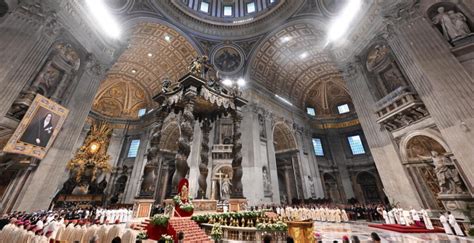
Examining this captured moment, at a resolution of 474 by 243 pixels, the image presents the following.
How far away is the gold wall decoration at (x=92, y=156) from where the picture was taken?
648 inches

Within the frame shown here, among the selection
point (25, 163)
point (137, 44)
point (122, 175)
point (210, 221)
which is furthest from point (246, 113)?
point (122, 175)

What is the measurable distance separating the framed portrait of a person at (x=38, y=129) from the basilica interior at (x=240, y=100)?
5cm

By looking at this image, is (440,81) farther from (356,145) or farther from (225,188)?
(356,145)

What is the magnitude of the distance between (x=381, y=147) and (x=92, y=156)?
2295 centimetres

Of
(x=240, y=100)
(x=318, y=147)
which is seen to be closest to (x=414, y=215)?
(x=240, y=100)

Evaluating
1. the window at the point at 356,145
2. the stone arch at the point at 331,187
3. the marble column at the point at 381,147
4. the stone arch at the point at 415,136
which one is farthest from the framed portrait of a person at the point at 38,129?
the window at the point at 356,145

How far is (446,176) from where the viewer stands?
692 centimetres

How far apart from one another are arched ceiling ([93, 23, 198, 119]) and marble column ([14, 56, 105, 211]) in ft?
20.6

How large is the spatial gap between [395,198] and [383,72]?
21.4 feet

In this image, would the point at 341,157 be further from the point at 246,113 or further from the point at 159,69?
the point at 159,69

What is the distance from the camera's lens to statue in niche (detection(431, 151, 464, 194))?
6637 millimetres

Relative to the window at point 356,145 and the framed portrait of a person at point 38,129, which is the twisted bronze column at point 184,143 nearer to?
the framed portrait of a person at point 38,129

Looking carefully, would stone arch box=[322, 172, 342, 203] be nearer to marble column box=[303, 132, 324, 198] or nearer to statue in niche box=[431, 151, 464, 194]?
marble column box=[303, 132, 324, 198]

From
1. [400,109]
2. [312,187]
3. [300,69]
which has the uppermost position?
[300,69]
